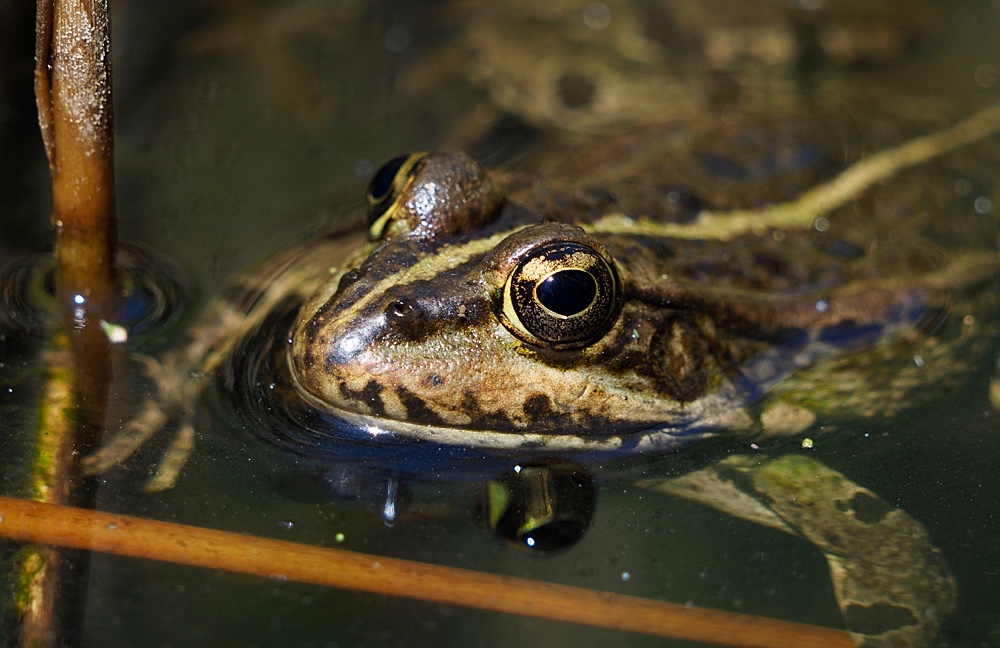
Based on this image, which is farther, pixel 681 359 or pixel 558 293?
pixel 681 359

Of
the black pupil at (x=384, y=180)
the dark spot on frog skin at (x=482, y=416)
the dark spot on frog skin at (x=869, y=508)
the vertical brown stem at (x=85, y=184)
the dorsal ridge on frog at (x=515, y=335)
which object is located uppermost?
the black pupil at (x=384, y=180)

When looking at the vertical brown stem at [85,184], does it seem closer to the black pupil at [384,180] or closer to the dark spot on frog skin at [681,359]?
the black pupil at [384,180]

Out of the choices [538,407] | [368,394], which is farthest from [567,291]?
[368,394]

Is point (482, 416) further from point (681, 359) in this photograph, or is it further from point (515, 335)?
point (681, 359)

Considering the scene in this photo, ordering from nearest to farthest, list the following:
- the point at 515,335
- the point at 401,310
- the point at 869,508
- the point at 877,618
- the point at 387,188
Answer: the point at 877,618, the point at 401,310, the point at 515,335, the point at 869,508, the point at 387,188

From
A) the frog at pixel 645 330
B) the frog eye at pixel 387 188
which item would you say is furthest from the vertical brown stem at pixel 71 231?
the frog eye at pixel 387 188

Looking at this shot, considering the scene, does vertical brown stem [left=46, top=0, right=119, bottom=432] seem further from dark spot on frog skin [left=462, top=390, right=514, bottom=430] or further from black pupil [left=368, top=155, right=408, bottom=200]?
dark spot on frog skin [left=462, top=390, right=514, bottom=430]
